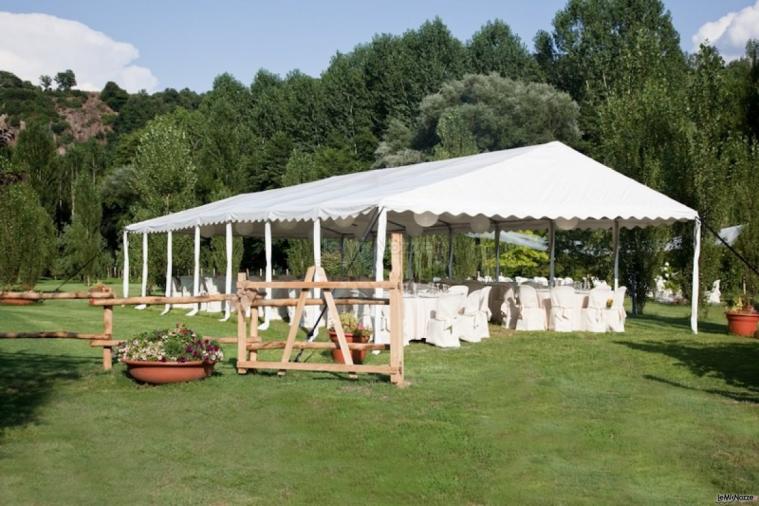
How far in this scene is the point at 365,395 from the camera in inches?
301

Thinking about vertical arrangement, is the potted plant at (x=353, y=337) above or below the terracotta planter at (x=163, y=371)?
above

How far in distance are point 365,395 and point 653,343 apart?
5939 millimetres

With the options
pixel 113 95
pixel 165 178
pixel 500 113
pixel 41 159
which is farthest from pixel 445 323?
pixel 113 95

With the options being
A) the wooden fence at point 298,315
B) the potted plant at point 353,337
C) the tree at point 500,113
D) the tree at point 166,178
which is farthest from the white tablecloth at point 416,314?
the tree at point 500,113

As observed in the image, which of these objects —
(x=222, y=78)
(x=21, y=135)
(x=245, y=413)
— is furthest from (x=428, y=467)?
(x=222, y=78)

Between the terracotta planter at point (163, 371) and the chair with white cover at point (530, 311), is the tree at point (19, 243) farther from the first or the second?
the terracotta planter at point (163, 371)

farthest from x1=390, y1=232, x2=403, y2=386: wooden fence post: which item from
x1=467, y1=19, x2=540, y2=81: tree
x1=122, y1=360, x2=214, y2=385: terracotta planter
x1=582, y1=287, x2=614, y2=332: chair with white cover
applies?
x1=467, y1=19, x2=540, y2=81: tree

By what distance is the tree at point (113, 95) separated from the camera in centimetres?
9494

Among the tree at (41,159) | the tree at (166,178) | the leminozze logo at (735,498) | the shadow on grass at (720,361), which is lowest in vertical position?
the leminozze logo at (735,498)

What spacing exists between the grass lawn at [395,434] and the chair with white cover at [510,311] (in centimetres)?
406

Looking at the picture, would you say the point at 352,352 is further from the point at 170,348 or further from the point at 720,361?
the point at 720,361

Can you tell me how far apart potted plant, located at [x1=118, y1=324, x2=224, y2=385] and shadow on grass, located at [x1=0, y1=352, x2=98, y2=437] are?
0.84 meters

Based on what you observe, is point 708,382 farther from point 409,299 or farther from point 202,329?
point 202,329

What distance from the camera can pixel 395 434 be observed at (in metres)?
6.11
